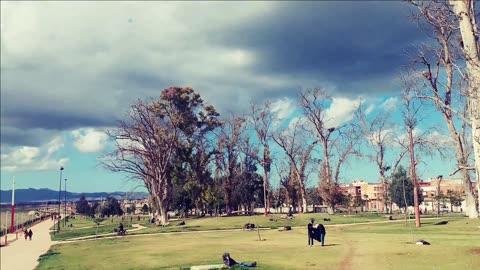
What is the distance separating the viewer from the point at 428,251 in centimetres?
1995

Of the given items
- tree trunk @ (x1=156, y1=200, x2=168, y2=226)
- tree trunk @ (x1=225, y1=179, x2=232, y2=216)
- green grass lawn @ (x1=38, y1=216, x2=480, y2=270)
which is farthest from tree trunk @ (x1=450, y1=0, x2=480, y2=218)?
tree trunk @ (x1=225, y1=179, x2=232, y2=216)

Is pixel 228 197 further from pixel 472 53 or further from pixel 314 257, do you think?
pixel 472 53

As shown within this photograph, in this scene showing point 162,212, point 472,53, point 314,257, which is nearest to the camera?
point 472,53

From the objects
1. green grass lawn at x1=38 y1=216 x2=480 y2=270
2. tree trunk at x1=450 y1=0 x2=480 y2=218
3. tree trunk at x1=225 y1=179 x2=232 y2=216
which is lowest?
green grass lawn at x1=38 y1=216 x2=480 y2=270

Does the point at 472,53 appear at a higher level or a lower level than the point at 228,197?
higher

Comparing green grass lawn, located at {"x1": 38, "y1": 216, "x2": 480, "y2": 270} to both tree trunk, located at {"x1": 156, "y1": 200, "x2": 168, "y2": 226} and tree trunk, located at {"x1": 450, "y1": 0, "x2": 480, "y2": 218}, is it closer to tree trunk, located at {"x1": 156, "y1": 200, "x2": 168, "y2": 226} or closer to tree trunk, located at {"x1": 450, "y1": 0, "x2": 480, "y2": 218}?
tree trunk, located at {"x1": 450, "y1": 0, "x2": 480, "y2": 218}

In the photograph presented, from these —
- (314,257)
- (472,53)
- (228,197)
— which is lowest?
(314,257)

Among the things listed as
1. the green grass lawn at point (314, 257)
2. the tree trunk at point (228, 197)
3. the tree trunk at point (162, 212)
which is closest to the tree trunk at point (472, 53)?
the green grass lawn at point (314, 257)

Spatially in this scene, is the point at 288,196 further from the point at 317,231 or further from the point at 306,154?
the point at 317,231

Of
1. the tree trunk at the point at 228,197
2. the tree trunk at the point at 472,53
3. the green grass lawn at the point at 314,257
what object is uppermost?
the tree trunk at the point at 472,53

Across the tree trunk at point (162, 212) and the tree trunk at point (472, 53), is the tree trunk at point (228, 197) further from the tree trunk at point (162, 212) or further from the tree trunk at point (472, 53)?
the tree trunk at point (472, 53)

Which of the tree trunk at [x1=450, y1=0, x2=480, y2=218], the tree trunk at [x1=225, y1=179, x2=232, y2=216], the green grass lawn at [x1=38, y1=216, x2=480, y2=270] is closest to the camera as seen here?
the green grass lawn at [x1=38, y1=216, x2=480, y2=270]

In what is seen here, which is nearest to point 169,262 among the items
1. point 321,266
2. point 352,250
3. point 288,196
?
point 321,266

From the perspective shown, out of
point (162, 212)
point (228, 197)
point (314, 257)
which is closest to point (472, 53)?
point (314, 257)
